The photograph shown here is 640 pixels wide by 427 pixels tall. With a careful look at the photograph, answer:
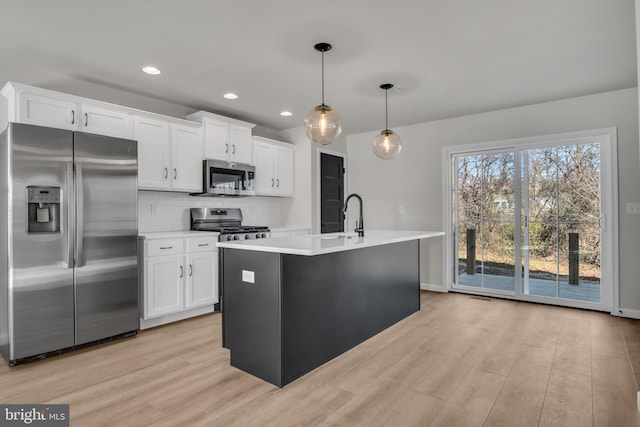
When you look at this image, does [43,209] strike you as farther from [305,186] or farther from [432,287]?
[432,287]

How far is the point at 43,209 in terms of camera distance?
2879 millimetres

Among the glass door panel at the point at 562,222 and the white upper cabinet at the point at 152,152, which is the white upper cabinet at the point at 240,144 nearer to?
the white upper cabinet at the point at 152,152

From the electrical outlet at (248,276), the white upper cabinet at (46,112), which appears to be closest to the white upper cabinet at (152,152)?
the white upper cabinet at (46,112)

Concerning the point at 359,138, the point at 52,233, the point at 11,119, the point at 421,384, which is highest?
the point at 359,138

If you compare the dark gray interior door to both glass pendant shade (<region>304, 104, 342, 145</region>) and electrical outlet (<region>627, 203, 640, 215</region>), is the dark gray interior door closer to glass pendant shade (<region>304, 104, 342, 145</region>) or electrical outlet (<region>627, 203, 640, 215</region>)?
glass pendant shade (<region>304, 104, 342, 145</region>)

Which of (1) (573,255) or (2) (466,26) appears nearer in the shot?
(2) (466,26)

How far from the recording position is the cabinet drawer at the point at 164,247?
11.7ft

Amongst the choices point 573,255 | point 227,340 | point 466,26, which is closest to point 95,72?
point 227,340

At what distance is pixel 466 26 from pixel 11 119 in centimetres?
362

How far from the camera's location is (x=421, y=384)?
2.40 m

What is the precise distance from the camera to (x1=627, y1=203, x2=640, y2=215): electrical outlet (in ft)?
12.7

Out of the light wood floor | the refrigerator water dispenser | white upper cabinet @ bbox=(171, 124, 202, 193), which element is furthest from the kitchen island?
white upper cabinet @ bbox=(171, 124, 202, 193)

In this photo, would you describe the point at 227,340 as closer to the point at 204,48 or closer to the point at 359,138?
the point at 204,48

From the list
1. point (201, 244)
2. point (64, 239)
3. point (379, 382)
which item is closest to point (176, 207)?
point (201, 244)
